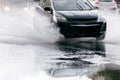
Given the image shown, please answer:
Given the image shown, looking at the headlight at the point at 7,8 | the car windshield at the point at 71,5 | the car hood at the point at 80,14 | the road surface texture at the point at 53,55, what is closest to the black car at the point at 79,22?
the car hood at the point at 80,14

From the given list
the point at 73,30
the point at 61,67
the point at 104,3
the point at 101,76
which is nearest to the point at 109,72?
the point at 101,76

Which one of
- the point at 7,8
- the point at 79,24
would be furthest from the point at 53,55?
the point at 7,8

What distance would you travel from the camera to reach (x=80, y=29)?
1487cm

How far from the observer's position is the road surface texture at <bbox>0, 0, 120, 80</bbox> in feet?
29.2

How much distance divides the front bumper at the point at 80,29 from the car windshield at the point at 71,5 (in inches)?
46.9

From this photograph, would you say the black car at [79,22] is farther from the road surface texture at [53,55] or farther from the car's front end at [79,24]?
the road surface texture at [53,55]

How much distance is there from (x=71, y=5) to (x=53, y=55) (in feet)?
15.1

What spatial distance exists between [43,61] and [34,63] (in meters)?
0.46

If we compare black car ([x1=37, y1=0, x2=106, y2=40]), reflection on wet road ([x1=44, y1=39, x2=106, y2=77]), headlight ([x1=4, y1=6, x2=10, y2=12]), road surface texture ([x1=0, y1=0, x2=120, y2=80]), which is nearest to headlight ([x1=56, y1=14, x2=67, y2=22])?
black car ([x1=37, y1=0, x2=106, y2=40])

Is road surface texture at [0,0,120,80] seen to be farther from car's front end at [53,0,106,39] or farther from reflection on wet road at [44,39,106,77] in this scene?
car's front end at [53,0,106,39]

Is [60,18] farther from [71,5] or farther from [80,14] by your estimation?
[71,5]

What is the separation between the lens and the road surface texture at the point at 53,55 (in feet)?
29.2

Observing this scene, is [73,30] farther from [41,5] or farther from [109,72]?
[109,72]

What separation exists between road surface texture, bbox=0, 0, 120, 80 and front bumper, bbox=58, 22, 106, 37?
286 mm
